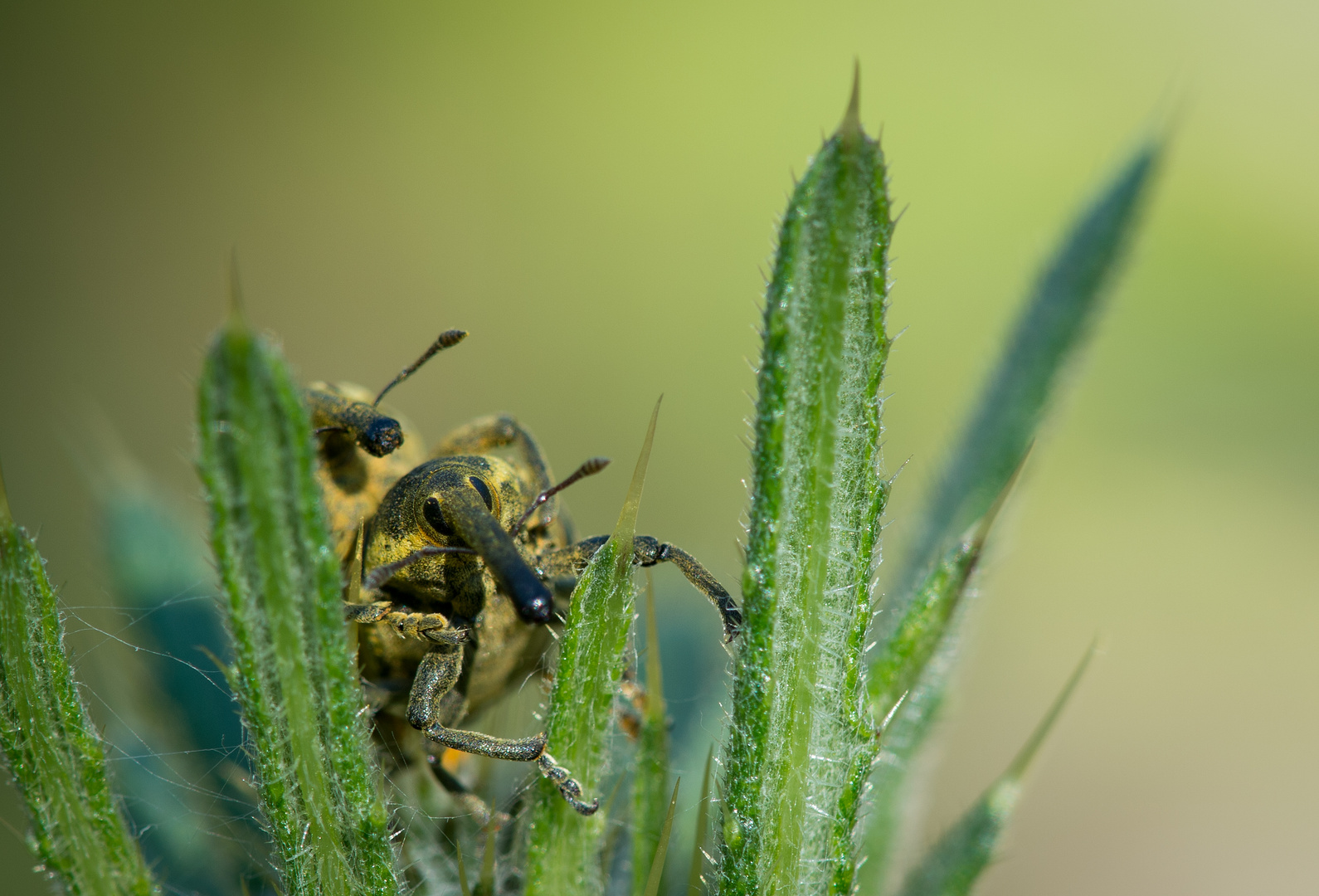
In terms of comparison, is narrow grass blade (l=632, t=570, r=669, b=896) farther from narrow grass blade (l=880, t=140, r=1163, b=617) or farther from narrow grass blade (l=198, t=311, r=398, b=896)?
narrow grass blade (l=880, t=140, r=1163, b=617)

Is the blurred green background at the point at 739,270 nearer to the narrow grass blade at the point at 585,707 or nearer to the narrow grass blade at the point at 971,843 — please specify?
the narrow grass blade at the point at 971,843

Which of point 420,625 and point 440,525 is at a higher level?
point 440,525

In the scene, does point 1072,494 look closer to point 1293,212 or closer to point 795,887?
point 1293,212

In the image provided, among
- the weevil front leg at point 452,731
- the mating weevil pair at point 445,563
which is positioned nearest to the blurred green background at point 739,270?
the mating weevil pair at point 445,563

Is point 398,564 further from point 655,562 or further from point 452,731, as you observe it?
point 655,562

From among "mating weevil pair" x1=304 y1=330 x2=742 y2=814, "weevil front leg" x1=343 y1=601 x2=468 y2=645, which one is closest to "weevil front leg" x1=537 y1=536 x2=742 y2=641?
"mating weevil pair" x1=304 y1=330 x2=742 y2=814

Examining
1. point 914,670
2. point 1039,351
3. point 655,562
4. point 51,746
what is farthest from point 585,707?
point 1039,351

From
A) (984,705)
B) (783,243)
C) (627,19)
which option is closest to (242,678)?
(783,243)
